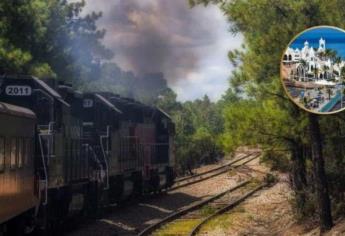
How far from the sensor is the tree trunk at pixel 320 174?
42.5 feet

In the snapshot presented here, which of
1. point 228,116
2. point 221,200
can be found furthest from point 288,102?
point 221,200

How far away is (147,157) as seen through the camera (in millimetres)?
27344

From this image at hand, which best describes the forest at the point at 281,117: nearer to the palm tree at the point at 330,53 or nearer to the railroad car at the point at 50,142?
the railroad car at the point at 50,142

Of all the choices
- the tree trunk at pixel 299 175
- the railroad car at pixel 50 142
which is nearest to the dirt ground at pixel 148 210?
the railroad car at pixel 50 142

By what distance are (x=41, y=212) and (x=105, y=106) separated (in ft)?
23.7

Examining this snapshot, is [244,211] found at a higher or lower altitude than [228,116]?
lower

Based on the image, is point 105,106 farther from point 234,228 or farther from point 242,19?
point 242,19

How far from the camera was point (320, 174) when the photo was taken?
43.0ft

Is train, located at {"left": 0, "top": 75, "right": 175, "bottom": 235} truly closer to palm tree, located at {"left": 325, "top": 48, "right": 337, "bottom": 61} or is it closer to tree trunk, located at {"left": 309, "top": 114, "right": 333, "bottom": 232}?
palm tree, located at {"left": 325, "top": 48, "right": 337, "bottom": 61}

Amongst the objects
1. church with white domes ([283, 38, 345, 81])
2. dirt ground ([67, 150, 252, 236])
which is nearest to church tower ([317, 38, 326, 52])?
church with white domes ([283, 38, 345, 81])

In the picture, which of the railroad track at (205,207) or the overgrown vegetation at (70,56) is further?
the overgrown vegetation at (70,56)

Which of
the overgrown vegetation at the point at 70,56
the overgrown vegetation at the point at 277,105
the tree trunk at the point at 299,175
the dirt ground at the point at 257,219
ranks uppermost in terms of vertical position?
the overgrown vegetation at the point at 70,56

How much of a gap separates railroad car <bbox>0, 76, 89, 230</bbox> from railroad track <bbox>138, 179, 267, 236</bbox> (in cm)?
219

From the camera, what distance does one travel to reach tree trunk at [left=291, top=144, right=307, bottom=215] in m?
15.9
